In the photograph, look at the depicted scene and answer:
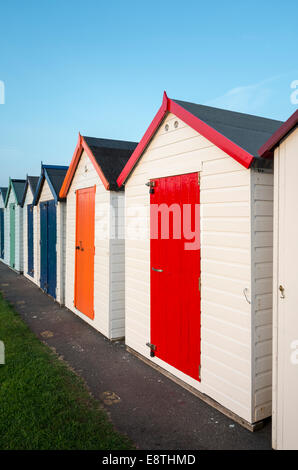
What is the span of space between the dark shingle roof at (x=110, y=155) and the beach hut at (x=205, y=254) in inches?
27.8

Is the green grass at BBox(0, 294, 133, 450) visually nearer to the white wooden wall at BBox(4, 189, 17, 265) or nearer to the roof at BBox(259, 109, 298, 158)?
the roof at BBox(259, 109, 298, 158)

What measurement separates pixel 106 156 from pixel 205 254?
3682mm

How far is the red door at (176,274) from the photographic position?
4703 millimetres

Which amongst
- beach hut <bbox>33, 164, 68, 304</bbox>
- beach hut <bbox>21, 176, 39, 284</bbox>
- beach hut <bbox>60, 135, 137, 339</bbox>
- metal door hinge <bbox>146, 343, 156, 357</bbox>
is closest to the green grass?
metal door hinge <bbox>146, 343, 156, 357</bbox>

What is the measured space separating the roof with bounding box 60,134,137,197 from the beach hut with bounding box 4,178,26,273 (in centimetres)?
774

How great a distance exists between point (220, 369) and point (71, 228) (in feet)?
18.8

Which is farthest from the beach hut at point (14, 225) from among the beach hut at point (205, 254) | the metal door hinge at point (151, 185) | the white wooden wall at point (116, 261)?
the metal door hinge at point (151, 185)

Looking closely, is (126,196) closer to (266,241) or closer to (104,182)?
(104,182)

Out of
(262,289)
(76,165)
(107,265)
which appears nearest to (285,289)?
(262,289)

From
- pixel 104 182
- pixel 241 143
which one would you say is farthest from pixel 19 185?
pixel 241 143

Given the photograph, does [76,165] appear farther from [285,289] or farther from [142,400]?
[285,289]

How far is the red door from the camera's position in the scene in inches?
185

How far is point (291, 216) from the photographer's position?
3326 millimetres

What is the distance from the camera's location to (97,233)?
24.0 ft
